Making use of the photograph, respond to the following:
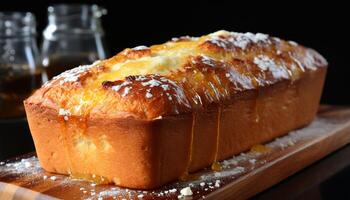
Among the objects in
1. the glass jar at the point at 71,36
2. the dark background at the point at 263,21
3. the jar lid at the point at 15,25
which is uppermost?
the jar lid at the point at 15,25

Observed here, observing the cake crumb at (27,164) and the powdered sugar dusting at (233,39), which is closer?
the cake crumb at (27,164)

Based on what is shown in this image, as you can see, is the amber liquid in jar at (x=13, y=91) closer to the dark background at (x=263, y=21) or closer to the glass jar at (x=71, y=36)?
the glass jar at (x=71, y=36)

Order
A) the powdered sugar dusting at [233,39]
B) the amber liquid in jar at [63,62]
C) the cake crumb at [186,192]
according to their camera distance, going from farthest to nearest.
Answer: the amber liquid in jar at [63,62] → the powdered sugar dusting at [233,39] → the cake crumb at [186,192]

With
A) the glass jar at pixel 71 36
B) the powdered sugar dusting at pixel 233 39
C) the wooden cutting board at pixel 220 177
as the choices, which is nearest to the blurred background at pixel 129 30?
the glass jar at pixel 71 36

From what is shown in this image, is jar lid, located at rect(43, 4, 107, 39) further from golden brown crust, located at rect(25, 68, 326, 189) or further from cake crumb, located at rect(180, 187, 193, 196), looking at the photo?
cake crumb, located at rect(180, 187, 193, 196)

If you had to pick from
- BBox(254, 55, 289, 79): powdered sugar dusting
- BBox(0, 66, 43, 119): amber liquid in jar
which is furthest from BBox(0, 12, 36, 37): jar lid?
BBox(254, 55, 289, 79): powdered sugar dusting
